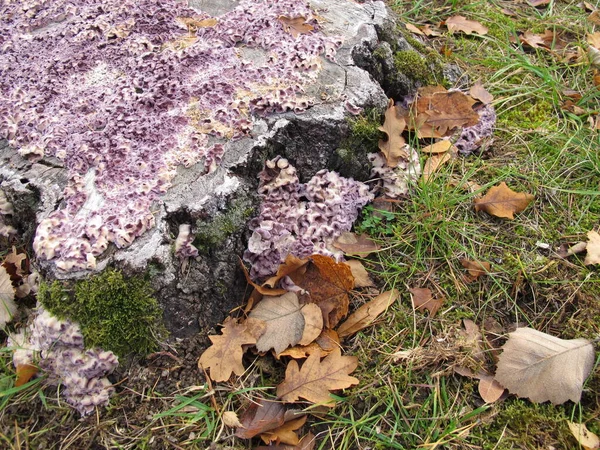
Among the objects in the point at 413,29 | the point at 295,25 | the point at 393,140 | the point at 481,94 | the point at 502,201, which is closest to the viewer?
the point at 502,201

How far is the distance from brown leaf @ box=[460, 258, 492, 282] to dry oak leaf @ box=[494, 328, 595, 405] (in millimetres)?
396

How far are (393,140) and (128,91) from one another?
1.61 metres

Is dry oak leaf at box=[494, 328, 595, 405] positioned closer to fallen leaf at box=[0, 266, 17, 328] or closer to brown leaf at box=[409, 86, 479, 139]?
brown leaf at box=[409, 86, 479, 139]

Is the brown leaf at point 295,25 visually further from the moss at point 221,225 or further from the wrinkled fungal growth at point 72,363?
the wrinkled fungal growth at point 72,363

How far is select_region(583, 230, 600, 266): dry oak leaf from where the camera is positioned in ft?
9.07

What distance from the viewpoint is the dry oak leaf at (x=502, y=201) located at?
118 inches

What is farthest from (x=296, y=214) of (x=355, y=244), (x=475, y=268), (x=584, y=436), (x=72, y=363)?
(x=584, y=436)

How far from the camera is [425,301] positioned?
8.91 ft

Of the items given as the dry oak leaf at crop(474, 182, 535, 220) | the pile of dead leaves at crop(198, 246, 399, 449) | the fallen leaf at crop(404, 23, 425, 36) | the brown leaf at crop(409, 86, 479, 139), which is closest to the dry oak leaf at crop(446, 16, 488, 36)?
the fallen leaf at crop(404, 23, 425, 36)

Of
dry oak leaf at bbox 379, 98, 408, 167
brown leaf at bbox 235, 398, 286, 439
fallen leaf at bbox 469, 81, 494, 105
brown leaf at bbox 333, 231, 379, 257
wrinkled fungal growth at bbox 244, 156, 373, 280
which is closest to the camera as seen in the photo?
brown leaf at bbox 235, 398, 286, 439

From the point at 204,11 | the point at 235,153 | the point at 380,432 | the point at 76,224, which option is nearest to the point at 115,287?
the point at 76,224

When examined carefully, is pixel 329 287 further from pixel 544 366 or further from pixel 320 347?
pixel 544 366

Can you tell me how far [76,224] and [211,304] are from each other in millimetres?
774

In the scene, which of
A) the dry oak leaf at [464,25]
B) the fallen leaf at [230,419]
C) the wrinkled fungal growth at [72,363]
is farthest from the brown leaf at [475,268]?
the dry oak leaf at [464,25]
